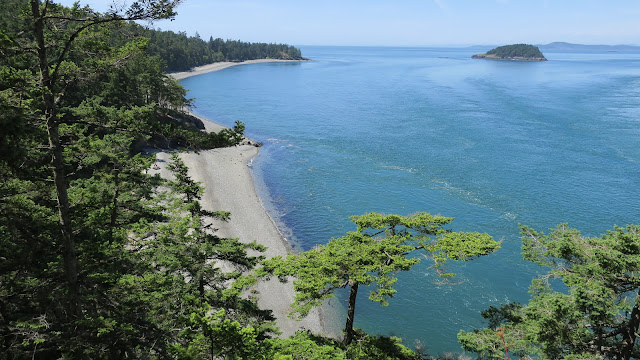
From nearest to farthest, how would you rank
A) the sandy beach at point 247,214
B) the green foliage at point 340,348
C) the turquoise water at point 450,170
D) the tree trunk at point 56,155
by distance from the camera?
the tree trunk at point 56,155 → the green foliage at point 340,348 → the sandy beach at point 247,214 → the turquoise water at point 450,170

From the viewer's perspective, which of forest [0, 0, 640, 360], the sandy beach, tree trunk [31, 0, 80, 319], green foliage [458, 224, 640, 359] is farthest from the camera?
the sandy beach

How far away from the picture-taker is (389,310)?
27484mm

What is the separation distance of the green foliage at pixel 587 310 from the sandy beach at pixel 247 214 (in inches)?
418

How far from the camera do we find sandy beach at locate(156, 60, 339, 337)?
82.7ft

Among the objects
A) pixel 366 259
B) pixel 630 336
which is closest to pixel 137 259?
pixel 366 259

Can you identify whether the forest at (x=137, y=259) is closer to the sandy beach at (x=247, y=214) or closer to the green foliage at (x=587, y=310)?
the green foliage at (x=587, y=310)

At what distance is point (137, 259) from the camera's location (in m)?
14.3

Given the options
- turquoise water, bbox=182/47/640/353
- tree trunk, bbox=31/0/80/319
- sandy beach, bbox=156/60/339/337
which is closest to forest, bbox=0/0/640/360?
tree trunk, bbox=31/0/80/319

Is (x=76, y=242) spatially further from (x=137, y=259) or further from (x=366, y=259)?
(x=366, y=259)

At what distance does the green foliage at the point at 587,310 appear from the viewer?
12.9 metres

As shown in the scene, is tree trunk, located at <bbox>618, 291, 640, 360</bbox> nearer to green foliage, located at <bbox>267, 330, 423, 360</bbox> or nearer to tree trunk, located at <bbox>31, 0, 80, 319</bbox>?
green foliage, located at <bbox>267, 330, 423, 360</bbox>

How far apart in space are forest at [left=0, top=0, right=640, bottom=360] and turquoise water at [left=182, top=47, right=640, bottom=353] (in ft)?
38.6

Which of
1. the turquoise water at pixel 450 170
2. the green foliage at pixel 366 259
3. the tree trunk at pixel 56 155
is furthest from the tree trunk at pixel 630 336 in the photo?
the tree trunk at pixel 56 155

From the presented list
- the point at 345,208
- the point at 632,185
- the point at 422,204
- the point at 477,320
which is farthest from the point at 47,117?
the point at 632,185
